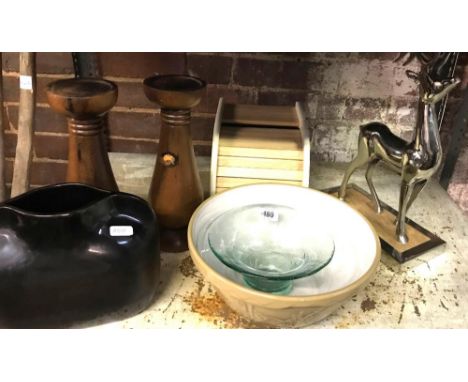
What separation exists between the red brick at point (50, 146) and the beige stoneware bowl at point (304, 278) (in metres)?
0.51

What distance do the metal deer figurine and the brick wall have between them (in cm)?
23

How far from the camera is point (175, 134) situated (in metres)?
0.66

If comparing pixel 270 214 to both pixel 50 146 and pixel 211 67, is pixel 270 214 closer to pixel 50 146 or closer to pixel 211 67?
pixel 211 67

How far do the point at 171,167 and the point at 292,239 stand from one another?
21 centimetres

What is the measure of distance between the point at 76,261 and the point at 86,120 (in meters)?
0.20

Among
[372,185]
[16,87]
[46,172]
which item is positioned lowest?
[46,172]

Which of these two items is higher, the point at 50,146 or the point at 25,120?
the point at 25,120

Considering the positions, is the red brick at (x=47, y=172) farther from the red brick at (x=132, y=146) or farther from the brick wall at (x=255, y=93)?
the red brick at (x=132, y=146)

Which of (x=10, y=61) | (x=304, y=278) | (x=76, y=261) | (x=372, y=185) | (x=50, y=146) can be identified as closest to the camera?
(x=76, y=261)

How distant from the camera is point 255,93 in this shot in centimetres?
94

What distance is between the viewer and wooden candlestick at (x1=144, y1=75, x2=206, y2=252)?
0.62 m

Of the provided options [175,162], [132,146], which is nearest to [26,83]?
[175,162]
